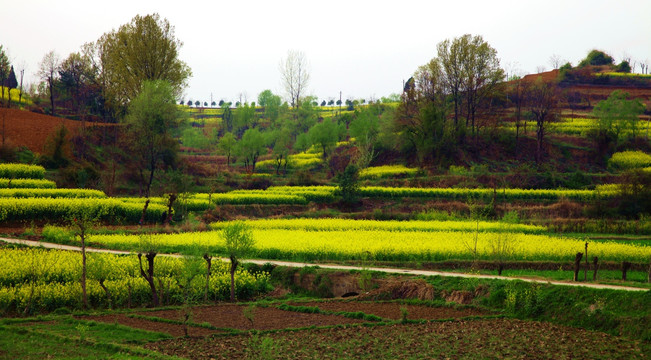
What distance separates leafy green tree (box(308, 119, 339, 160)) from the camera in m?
79.4

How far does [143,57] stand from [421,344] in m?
55.9

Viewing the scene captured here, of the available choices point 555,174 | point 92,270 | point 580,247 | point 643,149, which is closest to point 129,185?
point 92,270

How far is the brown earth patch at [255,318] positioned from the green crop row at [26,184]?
2866cm

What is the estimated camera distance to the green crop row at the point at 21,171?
147 ft

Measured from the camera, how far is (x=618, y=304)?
1697cm

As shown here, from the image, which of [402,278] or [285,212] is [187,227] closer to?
[285,212]

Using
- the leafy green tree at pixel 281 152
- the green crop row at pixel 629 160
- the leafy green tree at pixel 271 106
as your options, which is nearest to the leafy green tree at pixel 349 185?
the leafy green tree at pixel 281 152

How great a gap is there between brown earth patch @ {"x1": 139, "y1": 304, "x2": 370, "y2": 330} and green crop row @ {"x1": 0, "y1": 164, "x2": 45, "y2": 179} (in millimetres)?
32754

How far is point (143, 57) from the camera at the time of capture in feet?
206

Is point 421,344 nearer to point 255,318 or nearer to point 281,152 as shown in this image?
point 255,318

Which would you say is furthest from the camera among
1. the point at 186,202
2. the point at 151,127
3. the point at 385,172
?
the point at 385,172

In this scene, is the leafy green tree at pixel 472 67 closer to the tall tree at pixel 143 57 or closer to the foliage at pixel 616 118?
the foliage at pixel 616 118

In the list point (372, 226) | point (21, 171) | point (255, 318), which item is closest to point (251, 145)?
point (21, 171)

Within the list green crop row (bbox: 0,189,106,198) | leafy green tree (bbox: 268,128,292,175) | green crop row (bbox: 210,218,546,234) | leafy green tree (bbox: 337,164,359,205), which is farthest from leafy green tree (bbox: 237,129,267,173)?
green crop row (bbox: 210,218,546,234)
